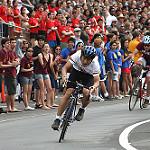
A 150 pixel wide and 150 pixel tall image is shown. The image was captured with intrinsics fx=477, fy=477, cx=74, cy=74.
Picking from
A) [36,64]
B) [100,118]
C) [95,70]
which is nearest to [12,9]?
[36,64]

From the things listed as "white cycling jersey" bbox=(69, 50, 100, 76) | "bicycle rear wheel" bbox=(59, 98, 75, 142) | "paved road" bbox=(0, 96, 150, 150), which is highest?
"white cycling jersey" bbox=(69, 50, 100, 76)

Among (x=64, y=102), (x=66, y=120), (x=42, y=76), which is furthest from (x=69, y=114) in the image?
(x=42, y=76)

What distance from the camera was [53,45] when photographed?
20.6m

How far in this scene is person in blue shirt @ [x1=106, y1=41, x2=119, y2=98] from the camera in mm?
19406

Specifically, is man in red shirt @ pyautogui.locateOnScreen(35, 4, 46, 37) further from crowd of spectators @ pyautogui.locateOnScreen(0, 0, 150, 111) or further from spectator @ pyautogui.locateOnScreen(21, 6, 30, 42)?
spectator @ pyautogui.locateOnScreen(21, 6, 30, 42)

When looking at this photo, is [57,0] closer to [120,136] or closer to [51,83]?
[51,83]

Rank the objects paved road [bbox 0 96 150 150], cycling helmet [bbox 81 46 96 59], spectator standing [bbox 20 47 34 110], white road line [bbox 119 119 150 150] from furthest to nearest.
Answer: spectator standing [bbox 20 47 34 110] → cycling helmet [bbox 81 46 96 59] → paved road [bbox 0 96 150 150] → white road line [bbox 119 119 150 150]

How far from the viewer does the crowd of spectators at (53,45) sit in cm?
1540

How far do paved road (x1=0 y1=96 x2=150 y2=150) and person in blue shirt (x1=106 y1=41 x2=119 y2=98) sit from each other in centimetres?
343

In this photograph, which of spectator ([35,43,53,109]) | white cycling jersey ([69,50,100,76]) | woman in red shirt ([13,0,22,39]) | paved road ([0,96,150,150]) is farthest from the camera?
woman in red shirt ([13,0,22,39])

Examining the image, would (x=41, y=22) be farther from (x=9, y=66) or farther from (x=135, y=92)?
(x=135, y=92)

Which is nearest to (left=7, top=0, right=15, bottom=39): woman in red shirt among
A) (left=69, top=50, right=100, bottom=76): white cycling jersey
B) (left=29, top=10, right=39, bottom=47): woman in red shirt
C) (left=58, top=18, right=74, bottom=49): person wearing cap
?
(left=29, top=10, right=39, bottom=47): woman in red shirt

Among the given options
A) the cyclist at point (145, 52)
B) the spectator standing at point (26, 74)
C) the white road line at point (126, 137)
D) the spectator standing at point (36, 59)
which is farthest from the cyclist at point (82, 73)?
the spectator standing at point (36, 59)

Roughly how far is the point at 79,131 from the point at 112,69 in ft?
30.0
